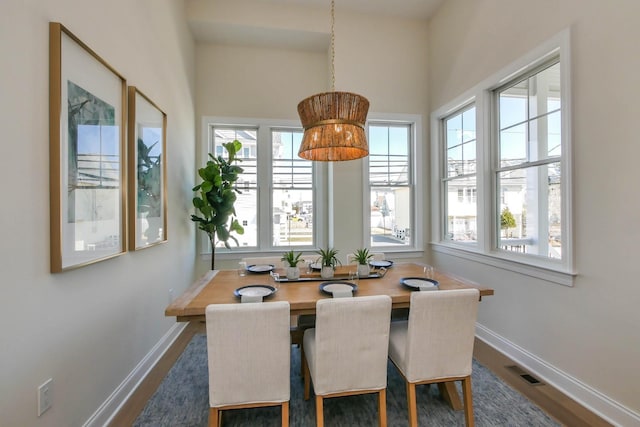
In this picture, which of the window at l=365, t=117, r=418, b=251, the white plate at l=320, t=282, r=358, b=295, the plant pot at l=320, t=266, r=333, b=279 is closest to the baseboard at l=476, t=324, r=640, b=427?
the window at l=365, t=117, r=418, b=251

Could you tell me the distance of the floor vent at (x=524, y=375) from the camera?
2185 mm

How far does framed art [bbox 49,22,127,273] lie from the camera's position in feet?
4.47

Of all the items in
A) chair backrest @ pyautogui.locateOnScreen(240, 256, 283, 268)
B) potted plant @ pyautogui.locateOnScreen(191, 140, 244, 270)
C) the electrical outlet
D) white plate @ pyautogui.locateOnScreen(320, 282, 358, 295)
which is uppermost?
potted plant @ pyautogui.locateOnScreen(191, 140, 244, 270)

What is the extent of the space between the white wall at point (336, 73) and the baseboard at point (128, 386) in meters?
1.21

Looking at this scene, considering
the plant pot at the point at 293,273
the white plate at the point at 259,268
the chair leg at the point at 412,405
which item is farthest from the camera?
the white plate at the point at 259,268

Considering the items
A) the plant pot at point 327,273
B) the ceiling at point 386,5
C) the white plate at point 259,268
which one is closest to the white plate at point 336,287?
the plant pot at point 327,273

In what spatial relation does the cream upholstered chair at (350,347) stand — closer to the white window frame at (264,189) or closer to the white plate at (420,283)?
the white plate at (420,283)

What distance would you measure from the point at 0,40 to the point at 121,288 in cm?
147

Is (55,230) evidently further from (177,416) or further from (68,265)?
(177,416)

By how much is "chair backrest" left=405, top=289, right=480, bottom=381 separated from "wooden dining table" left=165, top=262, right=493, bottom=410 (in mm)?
248

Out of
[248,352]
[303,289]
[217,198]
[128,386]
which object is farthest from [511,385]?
[217,198]

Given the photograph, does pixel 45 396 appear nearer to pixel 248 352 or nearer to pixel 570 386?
pixel 248 352

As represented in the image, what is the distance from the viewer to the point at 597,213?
1.90 m

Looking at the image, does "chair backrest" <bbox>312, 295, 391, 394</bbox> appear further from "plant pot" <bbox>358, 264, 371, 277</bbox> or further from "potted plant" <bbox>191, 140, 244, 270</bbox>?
"potted plant" <bbox>191, 140, 244, 270</bbox>
